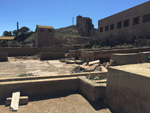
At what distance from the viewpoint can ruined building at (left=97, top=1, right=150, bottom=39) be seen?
714 inches

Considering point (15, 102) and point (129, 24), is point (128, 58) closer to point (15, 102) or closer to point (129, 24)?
point (15, 102)

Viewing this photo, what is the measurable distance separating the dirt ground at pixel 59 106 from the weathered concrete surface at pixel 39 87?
432 mm

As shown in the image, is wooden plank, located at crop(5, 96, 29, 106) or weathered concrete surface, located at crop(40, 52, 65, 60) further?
weathered concrete surface, located at crop(40, 52, 65, 60)

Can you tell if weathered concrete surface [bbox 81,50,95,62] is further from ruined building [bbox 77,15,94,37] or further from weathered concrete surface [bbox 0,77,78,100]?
ruined building [bbox 77,15,94,37]

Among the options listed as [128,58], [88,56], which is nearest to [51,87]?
[128,58]

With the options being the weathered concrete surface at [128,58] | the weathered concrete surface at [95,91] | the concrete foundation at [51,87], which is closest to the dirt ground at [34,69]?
the concrete foundation at [51,87]

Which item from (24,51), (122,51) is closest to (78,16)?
(24,51)

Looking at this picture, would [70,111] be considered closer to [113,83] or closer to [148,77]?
[113,83]

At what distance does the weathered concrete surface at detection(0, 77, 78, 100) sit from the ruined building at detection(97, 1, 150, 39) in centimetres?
1626

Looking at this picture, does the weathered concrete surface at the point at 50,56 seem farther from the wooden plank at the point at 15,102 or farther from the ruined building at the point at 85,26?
the ruined building at the point at 85,26

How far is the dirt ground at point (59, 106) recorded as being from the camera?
12.4ft

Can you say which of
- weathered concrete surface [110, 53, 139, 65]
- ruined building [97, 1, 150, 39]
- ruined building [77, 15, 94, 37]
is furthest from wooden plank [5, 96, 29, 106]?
ruined building [77, 15, 94, 37]

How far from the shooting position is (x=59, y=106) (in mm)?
4090

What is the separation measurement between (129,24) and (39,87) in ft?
65.3
